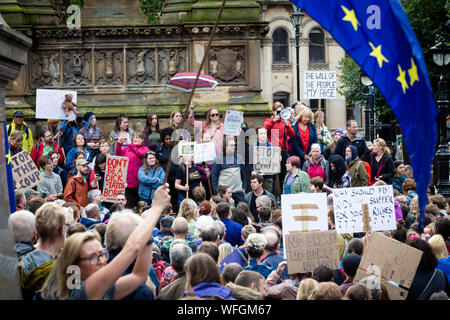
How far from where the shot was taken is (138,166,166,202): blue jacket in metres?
14.1

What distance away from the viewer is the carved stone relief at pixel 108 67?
18.2m

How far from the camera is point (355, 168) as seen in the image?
1499cm

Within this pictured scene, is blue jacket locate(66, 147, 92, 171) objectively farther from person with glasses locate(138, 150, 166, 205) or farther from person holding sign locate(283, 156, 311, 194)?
person holding sign locate(283, 156, 311, 194)

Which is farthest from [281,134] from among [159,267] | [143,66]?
[159,267]

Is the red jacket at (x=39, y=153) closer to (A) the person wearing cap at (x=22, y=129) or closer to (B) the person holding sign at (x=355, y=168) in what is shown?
(A) the person wearing cap at (x=22, y=129)

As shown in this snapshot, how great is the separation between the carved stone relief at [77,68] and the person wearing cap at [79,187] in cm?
526

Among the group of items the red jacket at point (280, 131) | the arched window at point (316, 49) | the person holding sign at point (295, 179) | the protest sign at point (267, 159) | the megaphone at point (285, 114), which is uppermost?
the arched window at point (316, 49)

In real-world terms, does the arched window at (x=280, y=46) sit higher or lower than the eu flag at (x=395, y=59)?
higher

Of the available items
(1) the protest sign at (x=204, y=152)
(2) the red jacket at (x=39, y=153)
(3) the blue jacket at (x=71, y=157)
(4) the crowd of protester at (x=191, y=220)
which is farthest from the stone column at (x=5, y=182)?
(2) the red jacket at (x=39, y=153)

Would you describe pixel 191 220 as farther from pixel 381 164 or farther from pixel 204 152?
pixel 381 164

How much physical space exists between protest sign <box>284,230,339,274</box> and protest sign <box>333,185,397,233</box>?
1138 millimetres

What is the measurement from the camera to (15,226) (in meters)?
5.82


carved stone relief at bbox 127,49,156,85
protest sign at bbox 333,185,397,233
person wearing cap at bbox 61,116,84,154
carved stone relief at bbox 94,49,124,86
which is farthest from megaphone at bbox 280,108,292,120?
protest sign at bbox 333,185,397,233
